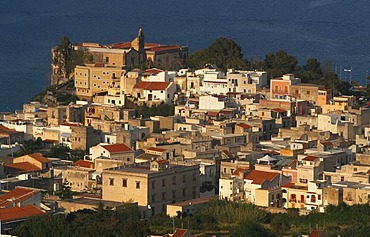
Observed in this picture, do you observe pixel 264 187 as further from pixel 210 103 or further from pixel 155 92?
pixel 155 92

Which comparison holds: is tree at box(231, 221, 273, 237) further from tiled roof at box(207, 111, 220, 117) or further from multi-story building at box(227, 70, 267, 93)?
multi-story building at box(227, 70, 267, 93)

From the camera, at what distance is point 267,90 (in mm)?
43812

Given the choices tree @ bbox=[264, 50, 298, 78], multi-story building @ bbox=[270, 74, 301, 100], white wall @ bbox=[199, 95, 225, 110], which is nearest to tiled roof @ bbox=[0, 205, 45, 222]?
white wall @ bbox=[199, 95, 225, 110]

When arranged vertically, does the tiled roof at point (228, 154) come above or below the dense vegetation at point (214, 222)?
above

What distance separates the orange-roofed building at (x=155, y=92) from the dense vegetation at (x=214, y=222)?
1132 centimetres

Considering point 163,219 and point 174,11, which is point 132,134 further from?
point 174,11

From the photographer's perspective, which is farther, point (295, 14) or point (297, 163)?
point (295, 14)

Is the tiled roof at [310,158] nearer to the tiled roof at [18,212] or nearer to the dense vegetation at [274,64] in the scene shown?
the tiled roof at [18,212]

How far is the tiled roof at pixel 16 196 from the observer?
3262 cm

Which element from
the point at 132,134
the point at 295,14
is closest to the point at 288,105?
the point at 132,134

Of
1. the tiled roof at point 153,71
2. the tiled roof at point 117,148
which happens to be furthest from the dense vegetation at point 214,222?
the tiled roof at point 153,71

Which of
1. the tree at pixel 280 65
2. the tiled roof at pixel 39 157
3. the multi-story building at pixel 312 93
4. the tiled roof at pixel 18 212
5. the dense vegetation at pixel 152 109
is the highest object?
the tree at pixel 280 65

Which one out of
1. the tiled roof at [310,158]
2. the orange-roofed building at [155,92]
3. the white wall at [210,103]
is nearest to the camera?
the tiled roof at [310,158]

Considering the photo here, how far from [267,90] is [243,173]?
953cm
